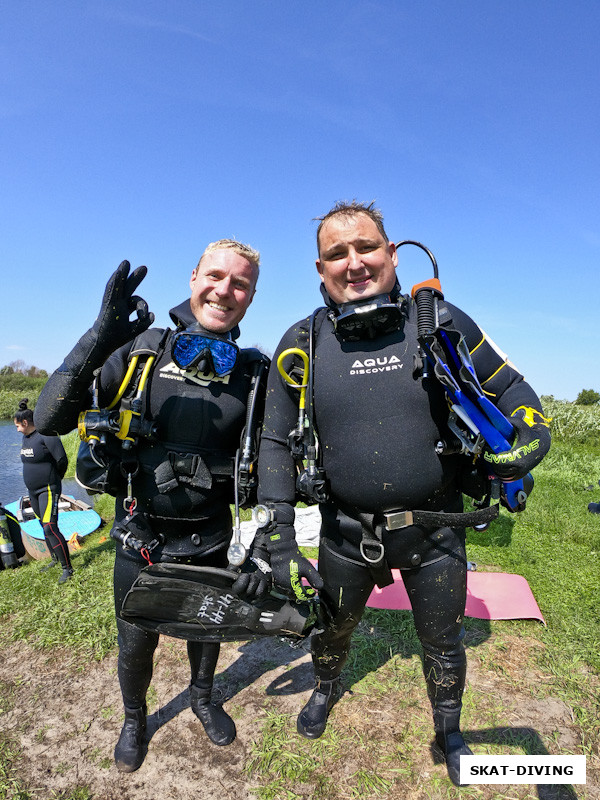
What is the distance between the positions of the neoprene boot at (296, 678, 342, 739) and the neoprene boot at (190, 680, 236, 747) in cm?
43

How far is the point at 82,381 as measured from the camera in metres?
2.24

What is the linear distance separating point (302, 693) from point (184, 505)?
5.62 feet

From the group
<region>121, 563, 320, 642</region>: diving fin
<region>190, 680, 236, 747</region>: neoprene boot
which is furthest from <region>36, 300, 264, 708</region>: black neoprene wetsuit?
<region>190, 680, 236, 747</region>: neoprene boot

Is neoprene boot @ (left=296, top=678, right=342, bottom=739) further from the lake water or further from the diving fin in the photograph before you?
the lake water

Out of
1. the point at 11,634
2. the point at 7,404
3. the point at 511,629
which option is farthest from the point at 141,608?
the point at 7,404

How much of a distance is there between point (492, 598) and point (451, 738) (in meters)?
2.04

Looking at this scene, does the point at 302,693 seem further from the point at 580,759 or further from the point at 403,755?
the point at 580,759

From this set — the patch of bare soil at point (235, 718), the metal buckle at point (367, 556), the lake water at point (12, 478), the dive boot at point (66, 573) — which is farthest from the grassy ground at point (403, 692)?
the lake water at point (12, 478)

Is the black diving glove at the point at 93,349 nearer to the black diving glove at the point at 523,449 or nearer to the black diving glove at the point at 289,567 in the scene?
the black diving glove at the point at 289,567

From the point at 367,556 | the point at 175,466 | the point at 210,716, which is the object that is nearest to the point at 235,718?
the point at 210,716

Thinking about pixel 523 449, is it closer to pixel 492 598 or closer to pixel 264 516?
pixel 264 516

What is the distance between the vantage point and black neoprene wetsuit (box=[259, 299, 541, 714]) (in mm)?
2146

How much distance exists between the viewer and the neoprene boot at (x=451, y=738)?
2396mm

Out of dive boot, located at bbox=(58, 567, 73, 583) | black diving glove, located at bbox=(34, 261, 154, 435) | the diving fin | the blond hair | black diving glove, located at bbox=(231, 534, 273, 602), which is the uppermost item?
the blond hair
